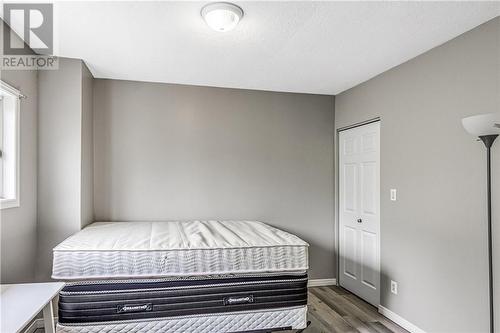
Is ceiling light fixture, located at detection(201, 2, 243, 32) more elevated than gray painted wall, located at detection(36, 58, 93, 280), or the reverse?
ceiling light fixture, located at detection(201, 2, 243, 32)

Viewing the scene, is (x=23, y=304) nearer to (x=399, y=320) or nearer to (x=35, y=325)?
(x=35, y=325)

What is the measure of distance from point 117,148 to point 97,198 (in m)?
0.58

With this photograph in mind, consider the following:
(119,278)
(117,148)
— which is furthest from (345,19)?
(117,148)

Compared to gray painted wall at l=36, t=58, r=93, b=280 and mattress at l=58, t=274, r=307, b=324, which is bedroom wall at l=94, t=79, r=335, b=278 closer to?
gray painted wall at l=36, t=58, r=93, b=280

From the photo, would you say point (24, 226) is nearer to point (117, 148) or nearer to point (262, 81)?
point (117, 148)

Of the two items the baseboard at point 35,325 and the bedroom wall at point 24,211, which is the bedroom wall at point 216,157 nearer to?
the bedroom wall at point 24,211

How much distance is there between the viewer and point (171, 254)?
2359mm

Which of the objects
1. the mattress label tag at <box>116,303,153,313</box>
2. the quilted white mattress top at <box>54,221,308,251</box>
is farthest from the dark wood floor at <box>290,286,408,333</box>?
the mattress label tag at <box>116,303,153,313</box>

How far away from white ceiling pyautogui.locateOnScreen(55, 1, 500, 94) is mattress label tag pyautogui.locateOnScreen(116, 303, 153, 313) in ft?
6.44

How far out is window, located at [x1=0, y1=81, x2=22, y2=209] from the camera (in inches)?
96.0

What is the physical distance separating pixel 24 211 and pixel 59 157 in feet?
1.78

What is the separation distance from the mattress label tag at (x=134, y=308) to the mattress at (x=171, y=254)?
0.20 metres

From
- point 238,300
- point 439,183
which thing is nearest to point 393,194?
point 439,183

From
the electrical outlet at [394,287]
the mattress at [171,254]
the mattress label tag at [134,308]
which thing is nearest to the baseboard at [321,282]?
the electrical outlet at [394,287]
